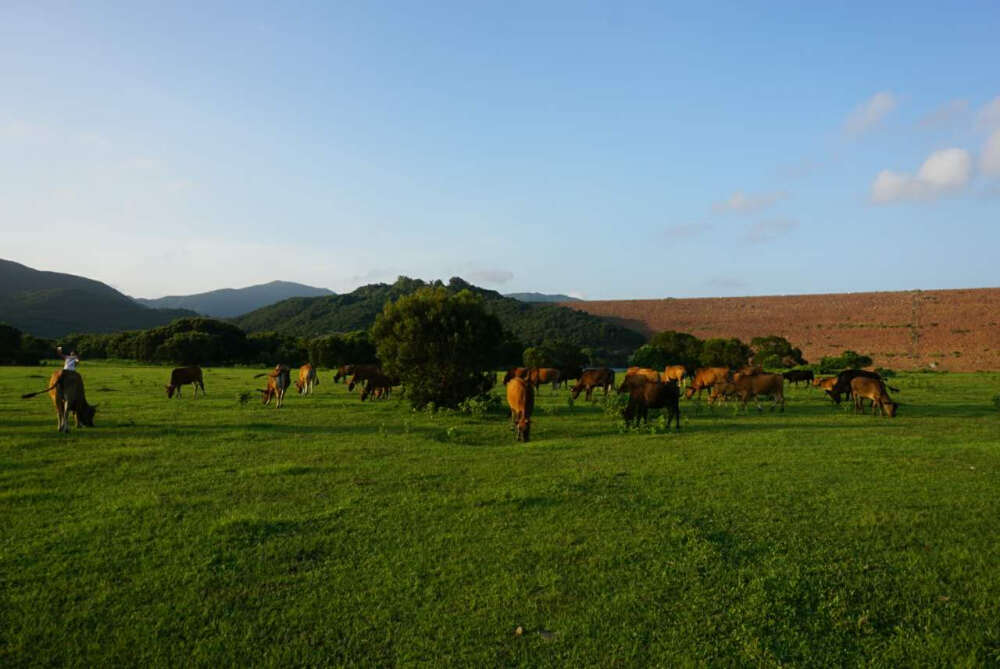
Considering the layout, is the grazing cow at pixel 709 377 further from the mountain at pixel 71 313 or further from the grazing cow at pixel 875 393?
the mountain at pixel 71 313

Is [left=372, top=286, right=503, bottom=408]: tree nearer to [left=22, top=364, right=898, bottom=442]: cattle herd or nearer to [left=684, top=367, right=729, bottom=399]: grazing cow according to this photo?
[left=22, top=364, right=898, bottom=442]: cattle herd

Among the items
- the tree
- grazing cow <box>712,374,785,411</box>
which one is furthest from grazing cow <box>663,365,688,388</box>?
the tree

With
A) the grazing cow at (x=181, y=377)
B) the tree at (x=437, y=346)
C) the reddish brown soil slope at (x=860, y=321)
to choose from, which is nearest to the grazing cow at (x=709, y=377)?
the tree at (x=437, y=346)

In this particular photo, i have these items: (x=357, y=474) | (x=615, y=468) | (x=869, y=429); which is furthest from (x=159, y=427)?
(x=869, y=429)

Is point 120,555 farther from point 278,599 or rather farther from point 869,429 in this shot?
point 869,429

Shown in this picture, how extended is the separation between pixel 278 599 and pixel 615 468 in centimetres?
633

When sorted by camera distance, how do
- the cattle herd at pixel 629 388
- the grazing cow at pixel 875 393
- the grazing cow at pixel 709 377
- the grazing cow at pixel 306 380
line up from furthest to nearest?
the grazing cow at pixel 306 380 → the grazing cow at pixel 709 377 → the grazing cow at pixel 875 393 → the cattle herd at pixel 629 388

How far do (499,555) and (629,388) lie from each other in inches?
560

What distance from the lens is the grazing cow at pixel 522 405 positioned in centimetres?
1352

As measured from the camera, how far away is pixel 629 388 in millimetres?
19609

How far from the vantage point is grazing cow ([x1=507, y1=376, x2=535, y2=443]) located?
44.3 ft

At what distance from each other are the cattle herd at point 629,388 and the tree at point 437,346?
1.69 meters

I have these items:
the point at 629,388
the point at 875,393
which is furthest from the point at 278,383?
the point at 875,393

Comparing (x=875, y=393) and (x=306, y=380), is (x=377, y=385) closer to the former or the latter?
(x=306, y=380)
